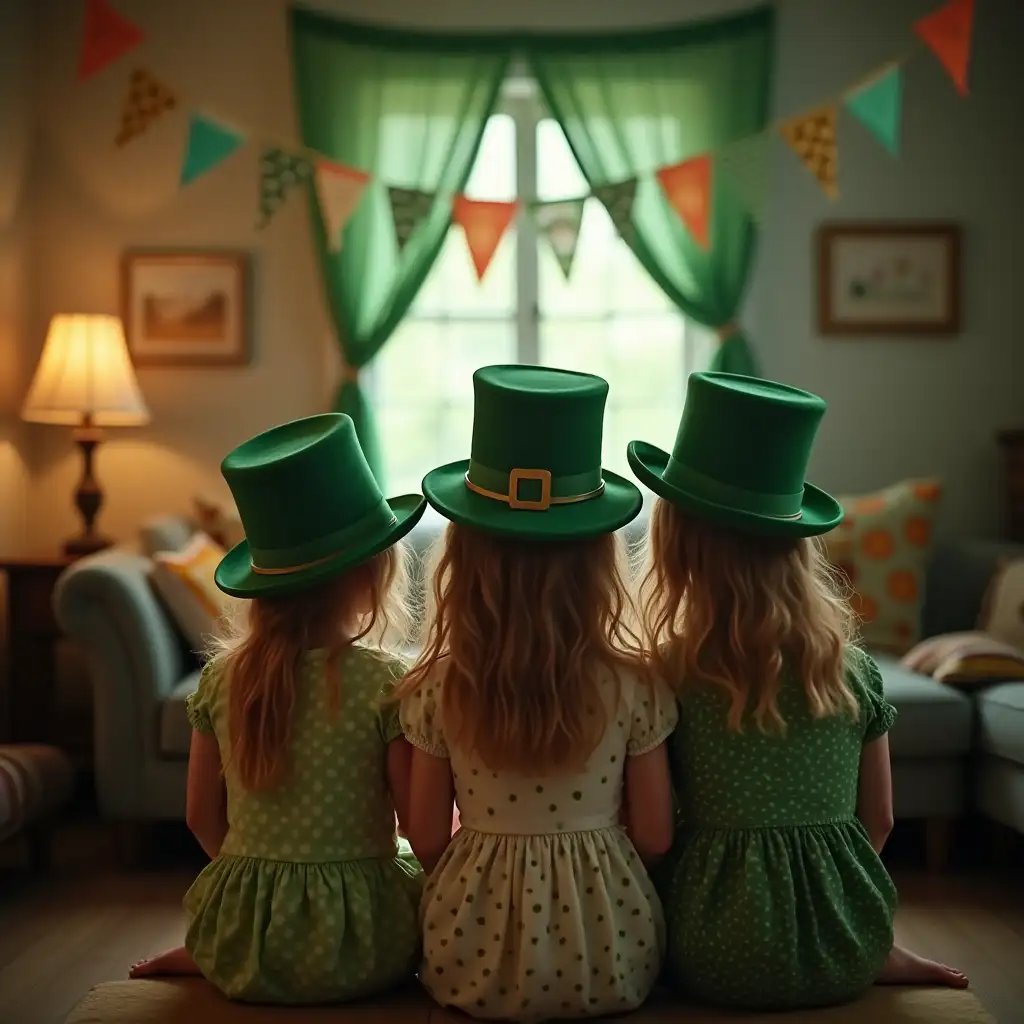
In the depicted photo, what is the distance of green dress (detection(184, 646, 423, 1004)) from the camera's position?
1.68m

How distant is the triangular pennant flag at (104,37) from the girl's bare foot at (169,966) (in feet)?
9.29

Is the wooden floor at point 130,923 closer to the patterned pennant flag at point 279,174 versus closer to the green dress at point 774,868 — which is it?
the green dress at point 774,868

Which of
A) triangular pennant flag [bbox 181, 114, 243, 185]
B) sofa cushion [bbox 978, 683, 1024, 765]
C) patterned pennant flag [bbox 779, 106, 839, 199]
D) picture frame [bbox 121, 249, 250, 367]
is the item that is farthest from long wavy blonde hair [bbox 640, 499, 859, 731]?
picture frame [bbox 121, 249, 250, 367]

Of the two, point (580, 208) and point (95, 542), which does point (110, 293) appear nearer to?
point (95, 542)

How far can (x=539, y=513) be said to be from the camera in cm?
170

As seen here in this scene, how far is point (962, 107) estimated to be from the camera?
14.5 feet

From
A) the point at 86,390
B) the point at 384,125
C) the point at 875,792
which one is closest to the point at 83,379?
the point at 86,390

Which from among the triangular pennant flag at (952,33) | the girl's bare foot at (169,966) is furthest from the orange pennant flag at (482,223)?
the girl's bare foot at (169,966)

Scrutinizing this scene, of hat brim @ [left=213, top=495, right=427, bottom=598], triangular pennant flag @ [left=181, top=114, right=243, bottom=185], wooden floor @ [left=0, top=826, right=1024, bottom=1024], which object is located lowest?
wooden floor @ [left=0, top=826, right=1024, bottom=1024]

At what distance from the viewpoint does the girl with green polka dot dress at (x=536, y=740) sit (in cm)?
164

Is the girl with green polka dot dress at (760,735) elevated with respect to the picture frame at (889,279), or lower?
lower

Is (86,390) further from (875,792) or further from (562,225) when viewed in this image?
(875,792)

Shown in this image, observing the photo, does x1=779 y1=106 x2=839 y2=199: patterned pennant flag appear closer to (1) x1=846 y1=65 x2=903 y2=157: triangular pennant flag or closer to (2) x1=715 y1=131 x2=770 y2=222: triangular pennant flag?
(1) x1=846 y1=65 x2=903 y2=157: triangular pennant flag

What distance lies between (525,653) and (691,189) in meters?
2.90
